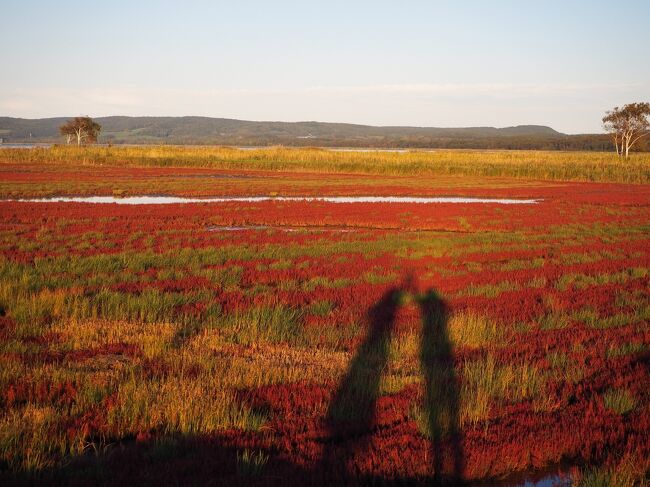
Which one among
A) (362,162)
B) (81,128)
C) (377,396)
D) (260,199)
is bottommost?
(377,396)

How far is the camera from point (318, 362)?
28.2 ft

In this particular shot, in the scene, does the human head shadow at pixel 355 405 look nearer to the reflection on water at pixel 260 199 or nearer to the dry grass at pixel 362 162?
the reflection on water at pixel 260 199

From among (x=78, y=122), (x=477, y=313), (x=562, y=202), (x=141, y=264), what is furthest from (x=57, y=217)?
(x=78, y=122)

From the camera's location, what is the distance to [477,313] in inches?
462

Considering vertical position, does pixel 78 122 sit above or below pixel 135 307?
above

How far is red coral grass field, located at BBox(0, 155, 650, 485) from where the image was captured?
18.9 ft

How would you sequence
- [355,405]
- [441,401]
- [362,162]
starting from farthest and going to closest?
[362,162] < [441,401] < [355,405]

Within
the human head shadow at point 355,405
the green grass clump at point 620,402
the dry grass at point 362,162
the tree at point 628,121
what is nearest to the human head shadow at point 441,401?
the human head shadow at point 355,405

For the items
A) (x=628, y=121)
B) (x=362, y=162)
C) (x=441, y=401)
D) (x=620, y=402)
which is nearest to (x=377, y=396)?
(x=441, y=401)

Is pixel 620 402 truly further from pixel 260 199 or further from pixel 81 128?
pixel 81 128

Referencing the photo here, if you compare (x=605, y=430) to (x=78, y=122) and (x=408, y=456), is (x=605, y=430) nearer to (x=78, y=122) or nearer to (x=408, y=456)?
(x=408, y=456)

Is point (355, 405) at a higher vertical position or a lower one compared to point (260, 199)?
lower

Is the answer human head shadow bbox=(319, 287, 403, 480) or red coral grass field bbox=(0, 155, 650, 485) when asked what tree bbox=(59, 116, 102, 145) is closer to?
red coral grass field bbox=(0, 155, 650, 485)

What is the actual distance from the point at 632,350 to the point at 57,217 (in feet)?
75.8
